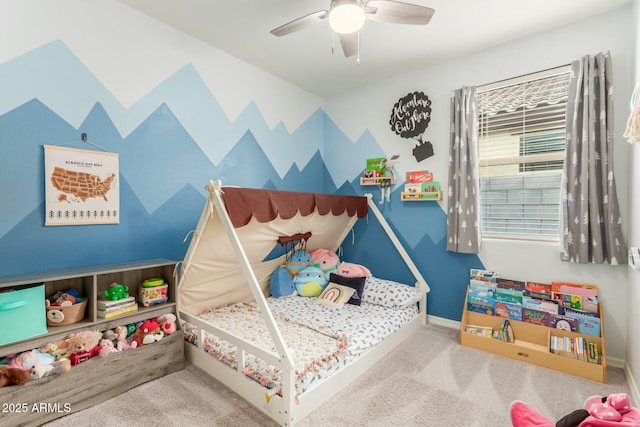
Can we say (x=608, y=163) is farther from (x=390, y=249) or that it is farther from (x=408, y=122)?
(x=390, y=249)

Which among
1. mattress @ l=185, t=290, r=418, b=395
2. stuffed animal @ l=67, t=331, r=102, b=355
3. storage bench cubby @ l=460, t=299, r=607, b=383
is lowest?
storage bench cubby @ l=460, t=299, r=607, b=383

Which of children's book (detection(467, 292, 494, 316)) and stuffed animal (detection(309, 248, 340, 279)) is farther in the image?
stuffed animal (detection(309, 248, 340, 279))

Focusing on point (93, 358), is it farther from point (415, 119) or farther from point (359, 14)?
point (415, 119)

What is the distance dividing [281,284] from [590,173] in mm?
2794

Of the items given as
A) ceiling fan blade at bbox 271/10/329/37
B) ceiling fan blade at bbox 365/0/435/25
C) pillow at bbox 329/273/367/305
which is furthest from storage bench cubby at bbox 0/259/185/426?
ceiling fan blade at bbox 365/0/435/25

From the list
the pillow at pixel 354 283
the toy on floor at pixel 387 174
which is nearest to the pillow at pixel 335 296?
the pillow at pixel 354 283

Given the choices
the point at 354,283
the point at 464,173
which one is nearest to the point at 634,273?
the point at 464,173

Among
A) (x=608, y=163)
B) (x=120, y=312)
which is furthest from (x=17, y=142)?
(x=608, y=163)

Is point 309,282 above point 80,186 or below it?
below

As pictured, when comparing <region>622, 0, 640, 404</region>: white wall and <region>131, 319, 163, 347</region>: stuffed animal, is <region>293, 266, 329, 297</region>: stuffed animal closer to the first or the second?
<region>131, 319, 163, 347</region>: stuffed animal

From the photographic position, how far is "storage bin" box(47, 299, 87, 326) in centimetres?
187

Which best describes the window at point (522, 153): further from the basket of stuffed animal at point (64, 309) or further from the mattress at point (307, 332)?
the basket of stuffed animal at point (64, 309)

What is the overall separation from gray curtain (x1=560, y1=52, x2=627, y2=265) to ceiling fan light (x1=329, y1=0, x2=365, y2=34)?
1.92 metres

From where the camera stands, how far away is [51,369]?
1.71 m
